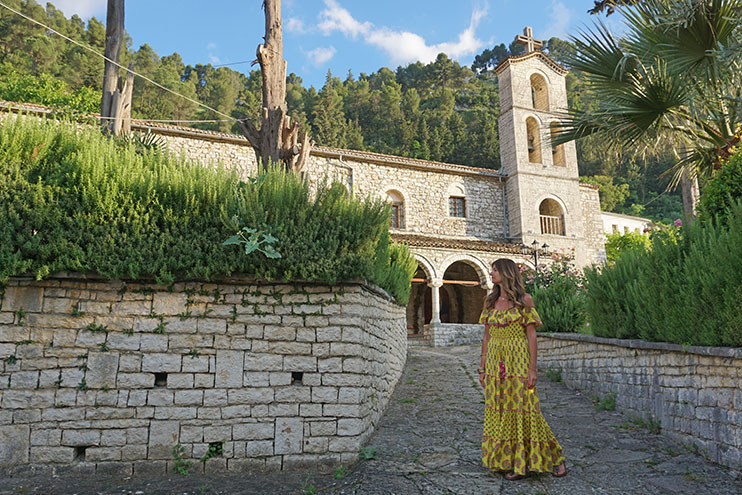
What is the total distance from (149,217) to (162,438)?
201 cm

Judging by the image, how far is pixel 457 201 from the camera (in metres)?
21.1

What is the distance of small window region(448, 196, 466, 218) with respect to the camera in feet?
68.5

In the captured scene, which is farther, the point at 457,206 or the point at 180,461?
the point at 457,206

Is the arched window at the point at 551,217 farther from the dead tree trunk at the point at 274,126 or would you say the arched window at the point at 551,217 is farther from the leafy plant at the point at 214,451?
the leafy plant at the point at 214,451

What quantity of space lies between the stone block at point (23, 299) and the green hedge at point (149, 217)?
236 millimetres

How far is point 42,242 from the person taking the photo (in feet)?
14.3

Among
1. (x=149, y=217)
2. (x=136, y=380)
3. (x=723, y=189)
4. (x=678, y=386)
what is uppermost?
(x=723, y=189)

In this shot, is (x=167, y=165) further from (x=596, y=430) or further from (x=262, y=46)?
(x=596, y=430)

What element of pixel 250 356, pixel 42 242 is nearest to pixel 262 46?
pixel 42 242

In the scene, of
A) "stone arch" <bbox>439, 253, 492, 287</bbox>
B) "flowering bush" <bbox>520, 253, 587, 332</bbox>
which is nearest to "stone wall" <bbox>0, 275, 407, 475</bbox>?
"flowering bush" <bbox>520, 253, 587, 332</bbox>

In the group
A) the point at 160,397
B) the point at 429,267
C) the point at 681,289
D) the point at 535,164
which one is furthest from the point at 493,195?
the point at 160,397

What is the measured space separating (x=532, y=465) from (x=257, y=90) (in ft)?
135

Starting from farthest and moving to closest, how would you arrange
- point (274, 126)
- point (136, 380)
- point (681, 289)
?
point (274, 126)
point (681, 289)
point (136, 380)

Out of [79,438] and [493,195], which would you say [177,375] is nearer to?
[79,438]
